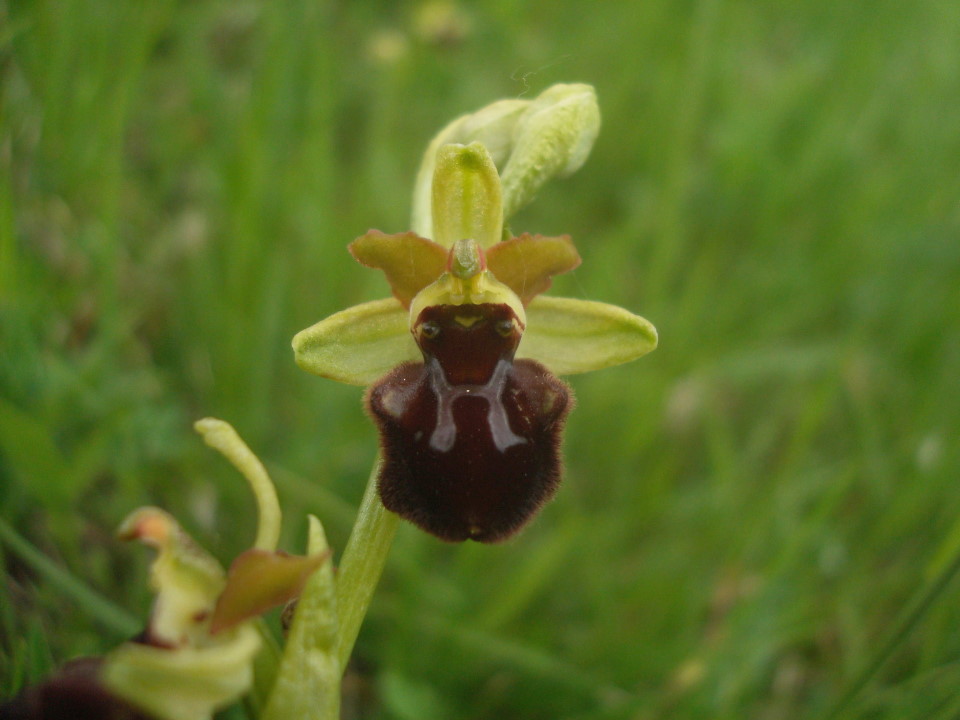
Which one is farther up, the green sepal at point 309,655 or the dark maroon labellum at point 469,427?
the dark maroon labellum at point 469,427

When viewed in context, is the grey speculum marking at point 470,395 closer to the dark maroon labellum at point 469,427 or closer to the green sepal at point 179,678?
the dark maroon labellum at point 469,427

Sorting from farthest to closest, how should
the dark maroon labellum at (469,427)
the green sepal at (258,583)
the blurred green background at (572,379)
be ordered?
the blurred green background at (572,379), the dark maroon labellum at (469,427), the green sepal at (258,583)

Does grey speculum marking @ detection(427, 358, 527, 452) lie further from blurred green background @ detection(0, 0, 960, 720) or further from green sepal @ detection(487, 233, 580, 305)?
blurred green background @ detection(0, 0, 960, 720)

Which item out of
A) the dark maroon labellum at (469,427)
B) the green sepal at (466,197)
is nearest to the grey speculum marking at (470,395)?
the dark maroon labellum at (469,427)

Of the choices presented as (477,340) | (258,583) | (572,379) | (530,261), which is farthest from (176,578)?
(572,379)

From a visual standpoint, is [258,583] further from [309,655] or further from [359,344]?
[359,344]

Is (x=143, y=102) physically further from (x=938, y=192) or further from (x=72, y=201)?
(x=938, y=192)

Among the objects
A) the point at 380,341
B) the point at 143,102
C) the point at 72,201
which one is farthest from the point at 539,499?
the point at 143,102
